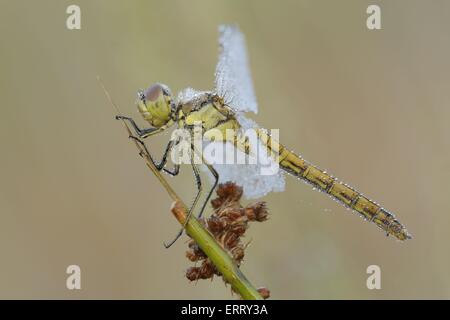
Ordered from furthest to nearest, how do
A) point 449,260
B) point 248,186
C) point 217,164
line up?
point 449,260
point 217,164
point 248,186

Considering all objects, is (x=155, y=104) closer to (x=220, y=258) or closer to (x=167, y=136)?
(x=167, y=136)

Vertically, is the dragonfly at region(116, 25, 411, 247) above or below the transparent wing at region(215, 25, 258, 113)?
below

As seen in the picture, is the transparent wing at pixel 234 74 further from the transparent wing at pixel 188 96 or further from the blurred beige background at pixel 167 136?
the blurred beige background at pixel 167 136

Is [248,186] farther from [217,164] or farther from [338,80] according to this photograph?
[338,80]

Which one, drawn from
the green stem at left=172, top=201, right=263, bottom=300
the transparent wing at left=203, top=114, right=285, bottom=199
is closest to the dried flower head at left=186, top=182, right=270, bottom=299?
the green stem at left=172, top=201, right=263, bottom=300

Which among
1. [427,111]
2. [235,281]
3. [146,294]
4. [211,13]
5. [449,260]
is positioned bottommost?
[146,294]

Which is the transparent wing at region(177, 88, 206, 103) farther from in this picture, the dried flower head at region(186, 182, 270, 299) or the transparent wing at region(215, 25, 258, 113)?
the dried flower head at region(186, 182, 270, 299)

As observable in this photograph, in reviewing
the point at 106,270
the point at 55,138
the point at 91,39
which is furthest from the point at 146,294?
the point at 91,39
